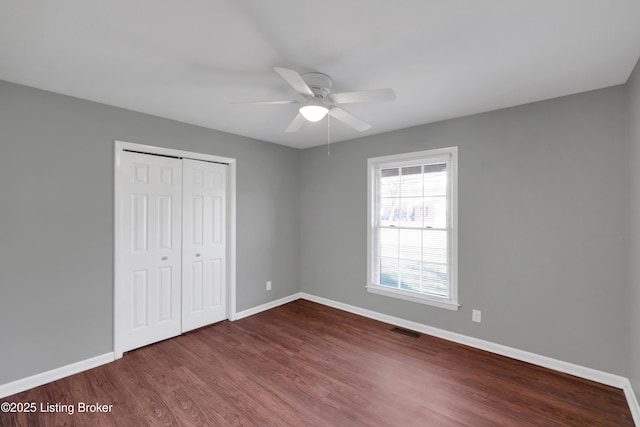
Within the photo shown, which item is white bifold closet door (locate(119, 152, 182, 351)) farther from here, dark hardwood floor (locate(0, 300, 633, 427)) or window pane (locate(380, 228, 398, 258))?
window pane (locate(380, 228, 398, 258))

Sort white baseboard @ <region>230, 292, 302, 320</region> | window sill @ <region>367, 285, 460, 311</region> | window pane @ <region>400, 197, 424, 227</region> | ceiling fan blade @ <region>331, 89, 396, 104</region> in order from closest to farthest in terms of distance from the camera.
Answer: ceiling fan blade @ <region>331, 89, 396, 104</region> → window sill @ <region>367, 285, 460, 311</region> → window pane @ <region>400, 197, 424, 227</region> → white baseboard @ <region>230, 292, 302, 320</region>

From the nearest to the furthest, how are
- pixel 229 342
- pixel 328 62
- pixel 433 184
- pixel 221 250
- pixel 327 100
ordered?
pixel 328 62, pixel 327 100, pixel 229 342, pixel 433 184, pixel 221 250

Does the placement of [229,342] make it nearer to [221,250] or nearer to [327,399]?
[221,250]

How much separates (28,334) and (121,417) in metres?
1.18

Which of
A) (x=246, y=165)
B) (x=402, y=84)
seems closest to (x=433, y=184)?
(x=402, y=84)

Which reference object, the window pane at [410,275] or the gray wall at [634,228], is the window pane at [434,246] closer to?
the window pane at [410,275]

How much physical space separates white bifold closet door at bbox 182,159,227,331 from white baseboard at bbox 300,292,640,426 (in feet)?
6.66

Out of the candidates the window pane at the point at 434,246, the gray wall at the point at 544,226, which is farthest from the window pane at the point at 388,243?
the gray wall at the point at 544,226

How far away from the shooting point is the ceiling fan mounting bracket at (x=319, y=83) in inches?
83.0

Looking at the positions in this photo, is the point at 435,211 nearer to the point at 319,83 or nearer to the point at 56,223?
the point at 319,83

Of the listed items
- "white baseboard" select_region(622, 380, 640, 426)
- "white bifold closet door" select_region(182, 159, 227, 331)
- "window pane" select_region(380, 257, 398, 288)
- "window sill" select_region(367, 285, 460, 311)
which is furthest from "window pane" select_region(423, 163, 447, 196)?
"white bifold closet door" select_region(182, 159, 227, 331)

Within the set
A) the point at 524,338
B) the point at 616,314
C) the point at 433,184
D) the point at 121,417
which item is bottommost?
the point at 121,417

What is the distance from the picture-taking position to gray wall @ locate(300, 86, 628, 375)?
2410 millimetres

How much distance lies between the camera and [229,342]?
3.21 m
